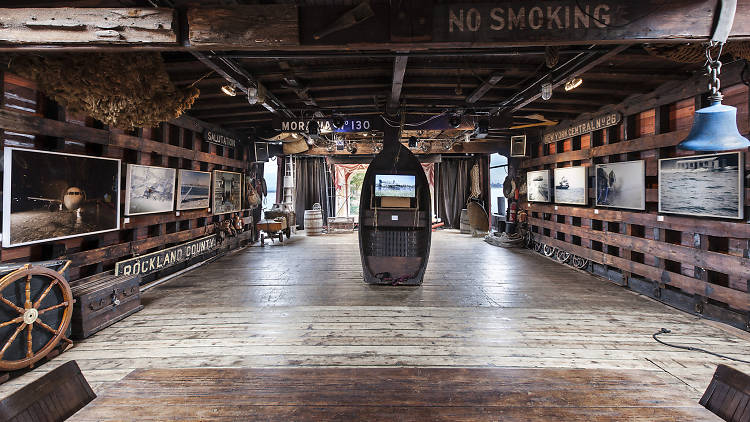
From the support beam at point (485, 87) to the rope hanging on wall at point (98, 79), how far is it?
13.5 feet

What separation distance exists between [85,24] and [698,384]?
596cm

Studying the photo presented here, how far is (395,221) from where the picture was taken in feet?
18.0

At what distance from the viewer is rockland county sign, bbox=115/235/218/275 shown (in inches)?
191

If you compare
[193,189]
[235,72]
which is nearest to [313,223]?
[193,189]

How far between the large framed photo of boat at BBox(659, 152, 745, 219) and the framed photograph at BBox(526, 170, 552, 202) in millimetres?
3057

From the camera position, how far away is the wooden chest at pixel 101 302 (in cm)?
333

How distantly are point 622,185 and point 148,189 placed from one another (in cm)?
821

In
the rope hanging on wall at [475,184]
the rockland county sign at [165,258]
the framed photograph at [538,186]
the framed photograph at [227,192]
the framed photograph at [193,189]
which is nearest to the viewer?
the rockland county sign at [165,258]

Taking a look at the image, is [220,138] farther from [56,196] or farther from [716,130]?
[716,130]

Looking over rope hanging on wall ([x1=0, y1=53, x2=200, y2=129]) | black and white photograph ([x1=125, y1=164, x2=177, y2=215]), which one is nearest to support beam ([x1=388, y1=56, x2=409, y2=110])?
rope hanging on wall ([x1=0, y1=53, x2=200, y2=129])

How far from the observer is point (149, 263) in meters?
5.27

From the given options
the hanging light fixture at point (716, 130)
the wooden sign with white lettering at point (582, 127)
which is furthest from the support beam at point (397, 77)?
the wooden sign with white lettering at point (582, 127)

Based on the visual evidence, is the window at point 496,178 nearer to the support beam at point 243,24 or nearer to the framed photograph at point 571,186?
the framed photograph at point 571,186

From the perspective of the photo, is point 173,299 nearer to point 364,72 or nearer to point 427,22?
point 364,72
